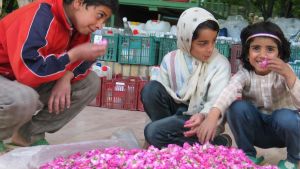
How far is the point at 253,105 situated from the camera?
8.30 ft

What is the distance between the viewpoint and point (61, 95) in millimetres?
2500

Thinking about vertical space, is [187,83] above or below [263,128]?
above

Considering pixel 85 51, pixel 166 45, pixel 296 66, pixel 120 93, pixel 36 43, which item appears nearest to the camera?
pixel 36 43

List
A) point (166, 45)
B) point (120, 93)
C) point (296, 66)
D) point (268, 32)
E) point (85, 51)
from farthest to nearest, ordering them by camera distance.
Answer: point (166, 45), point (296, 66), point (120, 93), point (268, 32), point (85, 51)

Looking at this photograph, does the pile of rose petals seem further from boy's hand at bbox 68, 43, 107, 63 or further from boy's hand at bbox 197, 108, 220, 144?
boy's hand at bbox 68, 43, 107, 63

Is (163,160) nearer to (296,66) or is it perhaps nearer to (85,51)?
(85,51)

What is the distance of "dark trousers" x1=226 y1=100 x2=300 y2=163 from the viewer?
7.73 feet

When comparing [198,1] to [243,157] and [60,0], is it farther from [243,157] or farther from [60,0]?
[243,157]

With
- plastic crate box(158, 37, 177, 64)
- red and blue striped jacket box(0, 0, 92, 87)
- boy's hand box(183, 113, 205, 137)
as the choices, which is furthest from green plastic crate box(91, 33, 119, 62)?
boy's hand box(183, 113, 205, 137)

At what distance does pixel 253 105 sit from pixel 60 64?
1.02 metres

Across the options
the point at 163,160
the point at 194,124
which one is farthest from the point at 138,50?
the point at 163,160

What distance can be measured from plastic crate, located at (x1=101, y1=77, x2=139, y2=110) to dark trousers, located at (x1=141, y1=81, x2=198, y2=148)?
1868 millimetres

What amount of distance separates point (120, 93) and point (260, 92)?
2298mm

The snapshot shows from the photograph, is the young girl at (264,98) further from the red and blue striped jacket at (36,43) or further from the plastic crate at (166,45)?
the plastic crate at (166,45)
